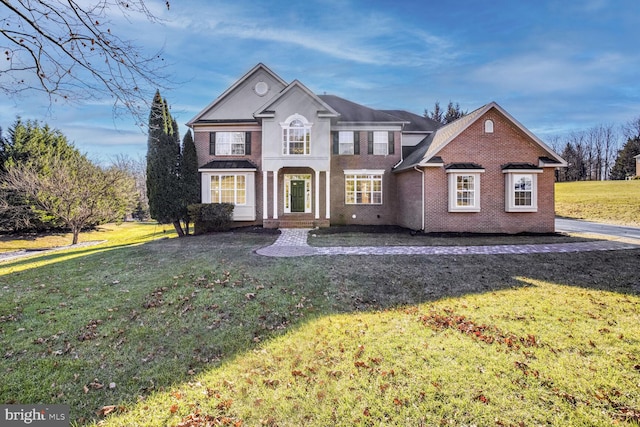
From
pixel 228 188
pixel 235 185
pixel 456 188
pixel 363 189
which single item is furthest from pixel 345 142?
pixel 228 188

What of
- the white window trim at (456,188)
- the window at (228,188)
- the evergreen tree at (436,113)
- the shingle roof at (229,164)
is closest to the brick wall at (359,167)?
the white window trim at (456,188)

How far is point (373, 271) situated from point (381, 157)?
38.4 ft

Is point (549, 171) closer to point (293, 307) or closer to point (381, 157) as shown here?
point (381, 157)

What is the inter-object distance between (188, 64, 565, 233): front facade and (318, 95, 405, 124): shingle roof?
0.23 feet

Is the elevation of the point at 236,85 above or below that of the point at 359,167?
above

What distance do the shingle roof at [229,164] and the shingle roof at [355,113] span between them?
238 inches

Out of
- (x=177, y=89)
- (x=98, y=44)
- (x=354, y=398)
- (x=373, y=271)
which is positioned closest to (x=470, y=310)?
(x=373, y=271)

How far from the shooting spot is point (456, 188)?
1541 centimetres

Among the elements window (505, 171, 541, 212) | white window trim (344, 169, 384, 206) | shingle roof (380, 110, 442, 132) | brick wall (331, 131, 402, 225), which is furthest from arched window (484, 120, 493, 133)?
white window trim (344, 169, 384, 206)

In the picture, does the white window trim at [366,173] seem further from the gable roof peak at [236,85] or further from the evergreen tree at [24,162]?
the evergreen tree at [24,162]

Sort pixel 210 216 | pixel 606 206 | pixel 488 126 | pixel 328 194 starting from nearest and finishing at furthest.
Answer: pixel 488 126
pixel 210 216
pixel 328 194
pixel 606 206

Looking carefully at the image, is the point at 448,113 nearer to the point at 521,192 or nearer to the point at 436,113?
the point at 436,113

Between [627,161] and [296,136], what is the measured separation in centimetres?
6570

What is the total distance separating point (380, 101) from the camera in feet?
97.1
